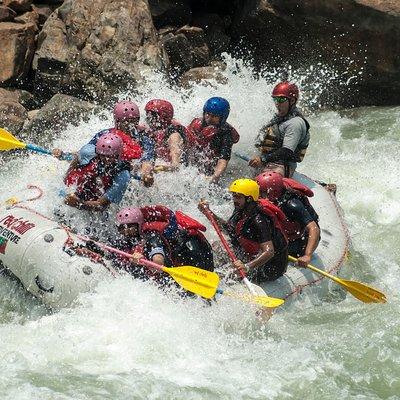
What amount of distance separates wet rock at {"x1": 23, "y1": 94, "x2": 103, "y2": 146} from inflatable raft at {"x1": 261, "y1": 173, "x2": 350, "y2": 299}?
3390 mm

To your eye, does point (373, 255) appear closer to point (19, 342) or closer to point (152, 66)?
point (19, 342)

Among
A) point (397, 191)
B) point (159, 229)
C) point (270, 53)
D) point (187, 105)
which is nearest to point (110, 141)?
point (159, 229)

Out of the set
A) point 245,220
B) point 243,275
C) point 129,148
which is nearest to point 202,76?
point 129,148

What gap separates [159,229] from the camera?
602cm

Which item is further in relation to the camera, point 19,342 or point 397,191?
point 397,191

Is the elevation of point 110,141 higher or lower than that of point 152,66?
higher

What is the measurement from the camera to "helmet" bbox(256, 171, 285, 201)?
6.68 meters

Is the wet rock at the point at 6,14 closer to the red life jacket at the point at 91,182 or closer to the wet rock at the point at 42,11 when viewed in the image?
the wet rock at the point at 42,11

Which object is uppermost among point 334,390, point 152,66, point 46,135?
point 334,390

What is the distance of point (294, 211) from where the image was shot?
6.78 meters

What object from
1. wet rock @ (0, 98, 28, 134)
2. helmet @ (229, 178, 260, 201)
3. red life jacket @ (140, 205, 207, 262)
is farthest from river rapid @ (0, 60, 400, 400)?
wet rock @ (0, 98, 28, 134)

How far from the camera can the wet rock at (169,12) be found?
12.1 meters

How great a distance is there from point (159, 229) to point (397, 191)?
14.2ft

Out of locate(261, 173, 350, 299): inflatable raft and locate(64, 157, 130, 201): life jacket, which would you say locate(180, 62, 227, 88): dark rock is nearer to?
locate(261, 173, 350, 299): inflatable raft
